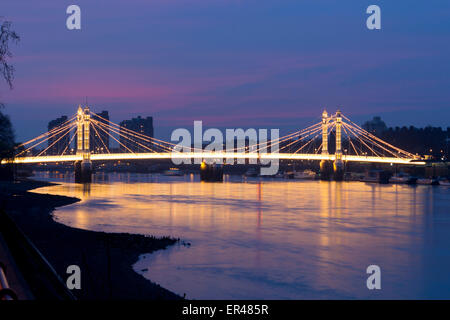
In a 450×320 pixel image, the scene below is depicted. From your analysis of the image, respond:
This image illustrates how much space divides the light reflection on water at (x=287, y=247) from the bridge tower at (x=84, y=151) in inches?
1502

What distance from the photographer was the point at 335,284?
1526 centimetres

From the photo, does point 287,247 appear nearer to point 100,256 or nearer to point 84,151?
point 100,256

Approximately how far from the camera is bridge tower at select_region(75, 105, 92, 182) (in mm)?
79438

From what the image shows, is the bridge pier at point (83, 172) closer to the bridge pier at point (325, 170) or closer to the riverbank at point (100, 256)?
the bridge pier at point (325, 170)

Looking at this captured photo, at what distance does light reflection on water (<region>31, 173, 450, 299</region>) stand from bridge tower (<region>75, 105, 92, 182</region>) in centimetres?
3814

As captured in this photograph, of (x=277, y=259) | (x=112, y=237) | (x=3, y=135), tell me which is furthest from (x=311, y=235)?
(x=3, y=135)

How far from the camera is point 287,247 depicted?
22.0m

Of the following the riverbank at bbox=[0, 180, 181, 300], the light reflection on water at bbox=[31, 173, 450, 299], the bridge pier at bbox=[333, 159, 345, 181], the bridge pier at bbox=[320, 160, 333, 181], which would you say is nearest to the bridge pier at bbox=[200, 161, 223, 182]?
the bridge pier at bbox=[320, 160, 333, 181]

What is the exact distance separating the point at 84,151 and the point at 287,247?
66537 mm

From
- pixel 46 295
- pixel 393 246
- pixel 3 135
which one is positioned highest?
pixel 3 135

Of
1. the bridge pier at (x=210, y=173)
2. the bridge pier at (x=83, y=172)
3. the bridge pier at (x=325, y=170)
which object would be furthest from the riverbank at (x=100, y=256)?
the bridge pier at (x=325, y=170)

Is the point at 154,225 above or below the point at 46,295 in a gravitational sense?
below

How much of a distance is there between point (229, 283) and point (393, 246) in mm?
10956
